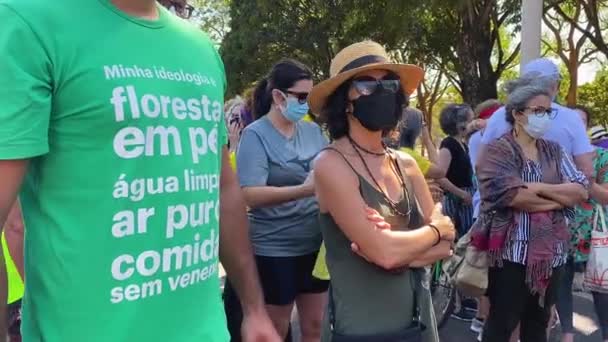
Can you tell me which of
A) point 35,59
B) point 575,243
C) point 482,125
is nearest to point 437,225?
point 35,59

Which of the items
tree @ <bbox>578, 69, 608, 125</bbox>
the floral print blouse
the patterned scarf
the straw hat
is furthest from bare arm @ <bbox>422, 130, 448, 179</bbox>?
tree @ <bbox>578, 69, 608, 125</bbox>

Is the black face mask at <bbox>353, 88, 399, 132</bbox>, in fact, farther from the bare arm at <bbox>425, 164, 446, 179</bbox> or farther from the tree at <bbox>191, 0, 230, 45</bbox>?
the tree at <bbox>191, 0, 230, 45</bbox>

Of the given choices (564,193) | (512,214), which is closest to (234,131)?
(512,214)

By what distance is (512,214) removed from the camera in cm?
355

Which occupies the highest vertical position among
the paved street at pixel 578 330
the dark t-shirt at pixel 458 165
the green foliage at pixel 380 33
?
the green foliage at pixel 380 33

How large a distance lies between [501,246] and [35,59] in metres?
2.86

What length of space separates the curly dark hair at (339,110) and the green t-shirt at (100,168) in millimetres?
1175

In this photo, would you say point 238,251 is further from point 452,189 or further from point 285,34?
point 285,34

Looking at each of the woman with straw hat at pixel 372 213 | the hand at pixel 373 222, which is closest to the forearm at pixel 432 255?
the woman with straw hat at pixel 372 213

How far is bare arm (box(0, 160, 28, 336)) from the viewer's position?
1.20m

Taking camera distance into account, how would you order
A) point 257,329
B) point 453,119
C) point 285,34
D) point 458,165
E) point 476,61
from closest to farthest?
1. point 257,329
2. point 458,165
3. point 453,119
4. point 476,61
5. point 285,34

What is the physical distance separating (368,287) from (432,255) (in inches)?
10.4

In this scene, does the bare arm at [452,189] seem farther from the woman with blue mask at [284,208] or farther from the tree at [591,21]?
the tree at [591,21]

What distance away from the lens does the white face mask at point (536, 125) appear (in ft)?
11.8
